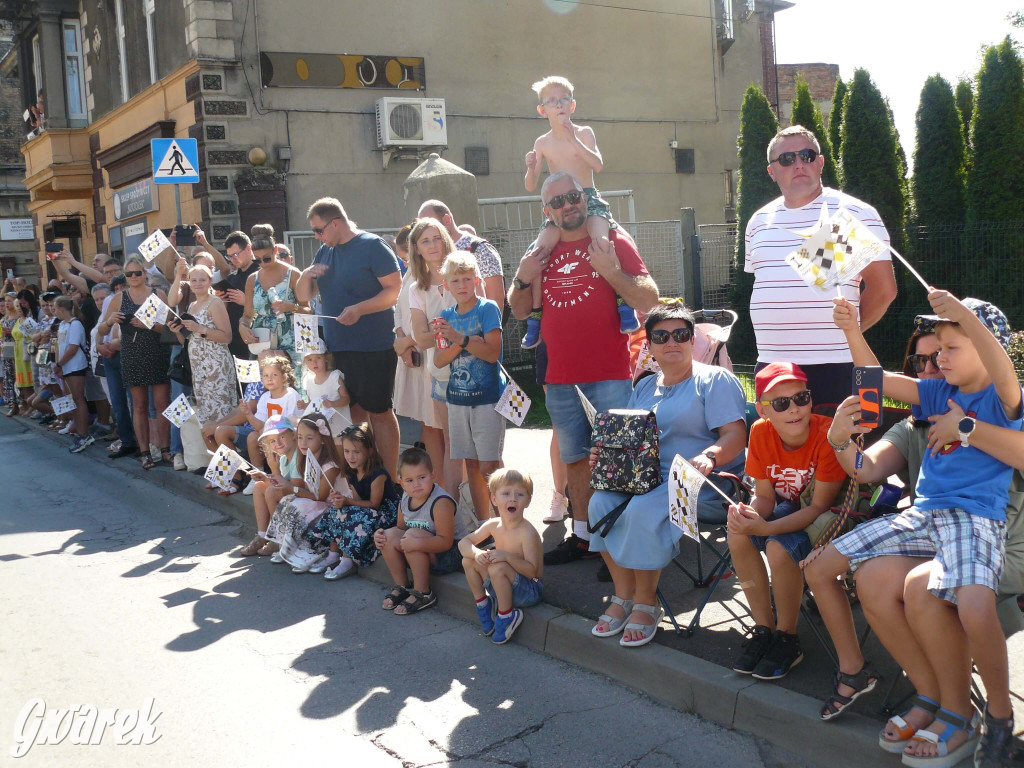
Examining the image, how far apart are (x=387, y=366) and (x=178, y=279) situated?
2.95m

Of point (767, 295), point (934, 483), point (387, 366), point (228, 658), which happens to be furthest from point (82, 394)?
point (934, 483)

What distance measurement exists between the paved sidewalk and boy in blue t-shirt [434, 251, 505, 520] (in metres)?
0.78

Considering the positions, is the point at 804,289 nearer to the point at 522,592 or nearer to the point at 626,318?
the point at 626,318

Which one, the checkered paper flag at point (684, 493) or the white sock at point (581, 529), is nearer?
the checkered paper flag at point (684, 493)

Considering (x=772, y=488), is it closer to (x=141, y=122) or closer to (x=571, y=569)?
(x=571, y=569)

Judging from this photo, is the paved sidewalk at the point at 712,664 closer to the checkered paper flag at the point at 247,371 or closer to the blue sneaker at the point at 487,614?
the blue sneaker at the point at 487,614

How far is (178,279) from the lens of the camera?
931cm

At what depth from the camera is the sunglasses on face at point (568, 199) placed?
5.50 meters

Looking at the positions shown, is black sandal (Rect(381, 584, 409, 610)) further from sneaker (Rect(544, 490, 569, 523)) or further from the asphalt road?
sneaker (Rect(544, 490, 569, 523))

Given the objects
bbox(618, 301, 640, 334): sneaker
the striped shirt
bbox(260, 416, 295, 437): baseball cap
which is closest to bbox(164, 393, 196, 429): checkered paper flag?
bbox(260, 416, 295, 437): baseball cap

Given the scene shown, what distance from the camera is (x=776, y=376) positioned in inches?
159

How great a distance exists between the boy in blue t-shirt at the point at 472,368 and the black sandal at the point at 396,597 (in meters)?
0.89

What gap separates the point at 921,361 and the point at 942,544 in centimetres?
85

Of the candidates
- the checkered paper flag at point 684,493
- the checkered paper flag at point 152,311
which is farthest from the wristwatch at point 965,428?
the checkered paper flag at point 152,311
